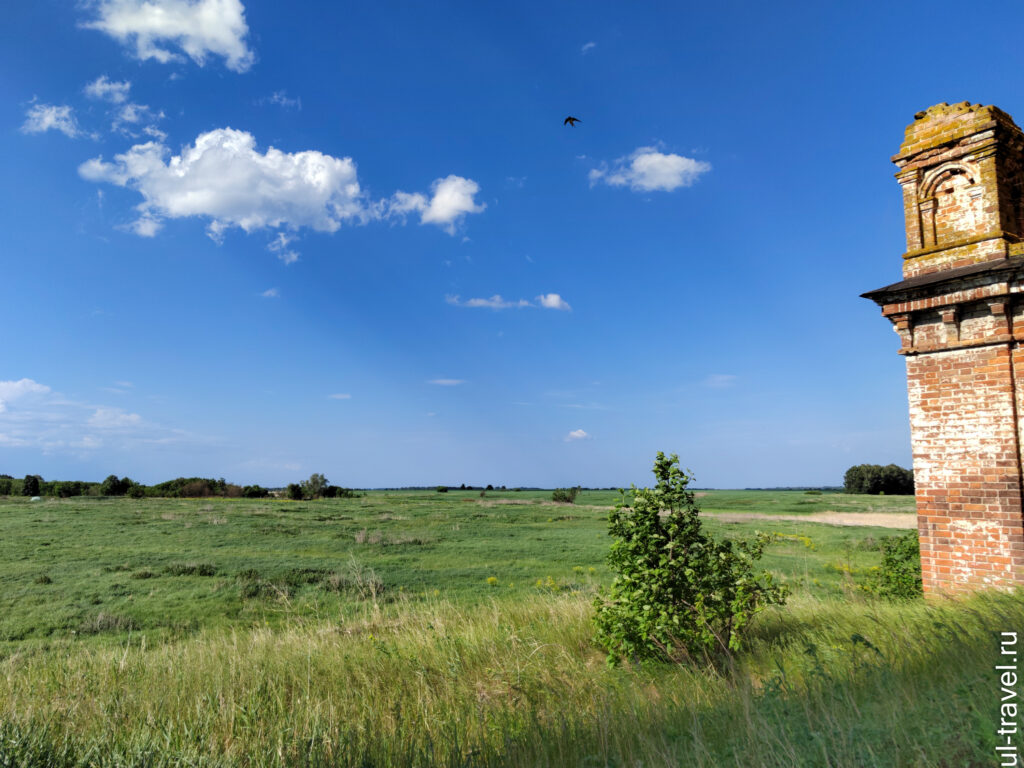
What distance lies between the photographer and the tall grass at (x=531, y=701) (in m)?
3.93

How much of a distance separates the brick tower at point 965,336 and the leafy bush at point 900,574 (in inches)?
61.1

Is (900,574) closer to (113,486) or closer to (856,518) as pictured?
(856,518)

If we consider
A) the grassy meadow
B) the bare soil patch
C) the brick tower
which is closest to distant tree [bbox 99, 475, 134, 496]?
the grassy meadow

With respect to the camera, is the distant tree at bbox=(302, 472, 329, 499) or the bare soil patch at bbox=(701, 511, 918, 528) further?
the distant tree at bbox=(302, 472, 329, 499)

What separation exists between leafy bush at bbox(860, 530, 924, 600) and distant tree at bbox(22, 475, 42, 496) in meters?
68.7

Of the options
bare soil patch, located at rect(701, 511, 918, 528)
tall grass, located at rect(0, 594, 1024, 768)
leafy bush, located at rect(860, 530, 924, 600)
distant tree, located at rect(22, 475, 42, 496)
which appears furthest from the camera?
distant tree, located at rect(22, 475, 42, 496)

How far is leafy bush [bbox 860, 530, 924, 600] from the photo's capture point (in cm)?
1091

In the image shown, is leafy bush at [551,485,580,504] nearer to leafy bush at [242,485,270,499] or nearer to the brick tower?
leafy bush at [242,485,270,499]

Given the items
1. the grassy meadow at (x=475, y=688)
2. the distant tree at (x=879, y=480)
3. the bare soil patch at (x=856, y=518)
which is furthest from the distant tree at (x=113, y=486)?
the distant tree at (x=879, y=480)

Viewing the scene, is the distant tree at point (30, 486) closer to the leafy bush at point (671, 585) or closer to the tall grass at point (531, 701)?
the tall grass at point (531, 701)

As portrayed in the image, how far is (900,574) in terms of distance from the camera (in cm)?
1118

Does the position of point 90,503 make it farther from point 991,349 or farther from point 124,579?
point 991,349

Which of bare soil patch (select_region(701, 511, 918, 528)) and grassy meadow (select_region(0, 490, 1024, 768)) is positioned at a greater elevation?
grassy meadow (select_region(0, 490, 1024, 768))

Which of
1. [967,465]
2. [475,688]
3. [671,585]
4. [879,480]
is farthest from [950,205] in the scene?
[879,480]
